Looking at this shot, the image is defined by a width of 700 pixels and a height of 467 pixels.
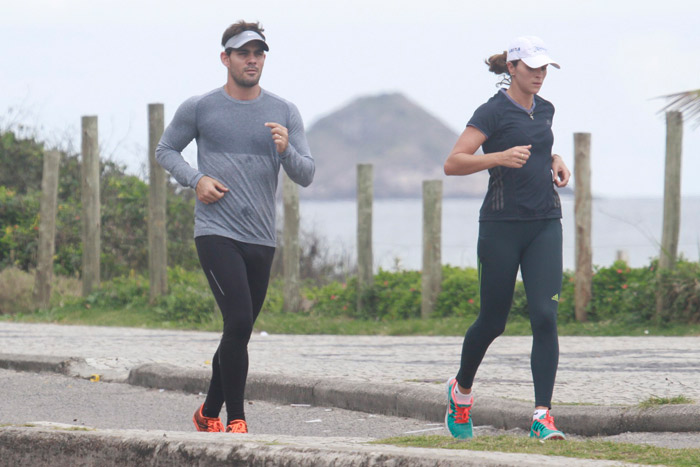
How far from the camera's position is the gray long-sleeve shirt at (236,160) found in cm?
539

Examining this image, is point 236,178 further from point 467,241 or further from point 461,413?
point 467,241

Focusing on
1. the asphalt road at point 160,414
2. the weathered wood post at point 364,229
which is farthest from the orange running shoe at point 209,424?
the weathered wood post at point 364,229

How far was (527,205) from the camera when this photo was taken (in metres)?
5.23

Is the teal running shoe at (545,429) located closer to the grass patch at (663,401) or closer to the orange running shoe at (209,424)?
the grass patch at (663,401)

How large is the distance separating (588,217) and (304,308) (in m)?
4.09

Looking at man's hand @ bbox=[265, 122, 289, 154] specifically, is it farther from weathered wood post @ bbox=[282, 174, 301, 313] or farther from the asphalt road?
weathered wood post @ bbox=[282, 174, 301, 313]

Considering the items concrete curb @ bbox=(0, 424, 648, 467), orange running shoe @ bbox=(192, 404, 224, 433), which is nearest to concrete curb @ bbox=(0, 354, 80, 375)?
orange running shoe @ bbox=(192, 404, 224, 433)

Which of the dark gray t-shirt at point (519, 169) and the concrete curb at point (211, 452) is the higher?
the dark gray t-shirt at point (519, 169)

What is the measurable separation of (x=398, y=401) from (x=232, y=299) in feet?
6.01

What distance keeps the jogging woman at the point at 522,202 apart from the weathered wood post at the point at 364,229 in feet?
26.9

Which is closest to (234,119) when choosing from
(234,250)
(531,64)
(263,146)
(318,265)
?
(263,146)

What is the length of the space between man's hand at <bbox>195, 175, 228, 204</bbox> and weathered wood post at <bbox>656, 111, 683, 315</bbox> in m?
7.70

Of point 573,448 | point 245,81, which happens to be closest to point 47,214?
point 245,81

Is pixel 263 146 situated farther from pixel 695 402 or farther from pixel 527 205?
pixel 695 402
